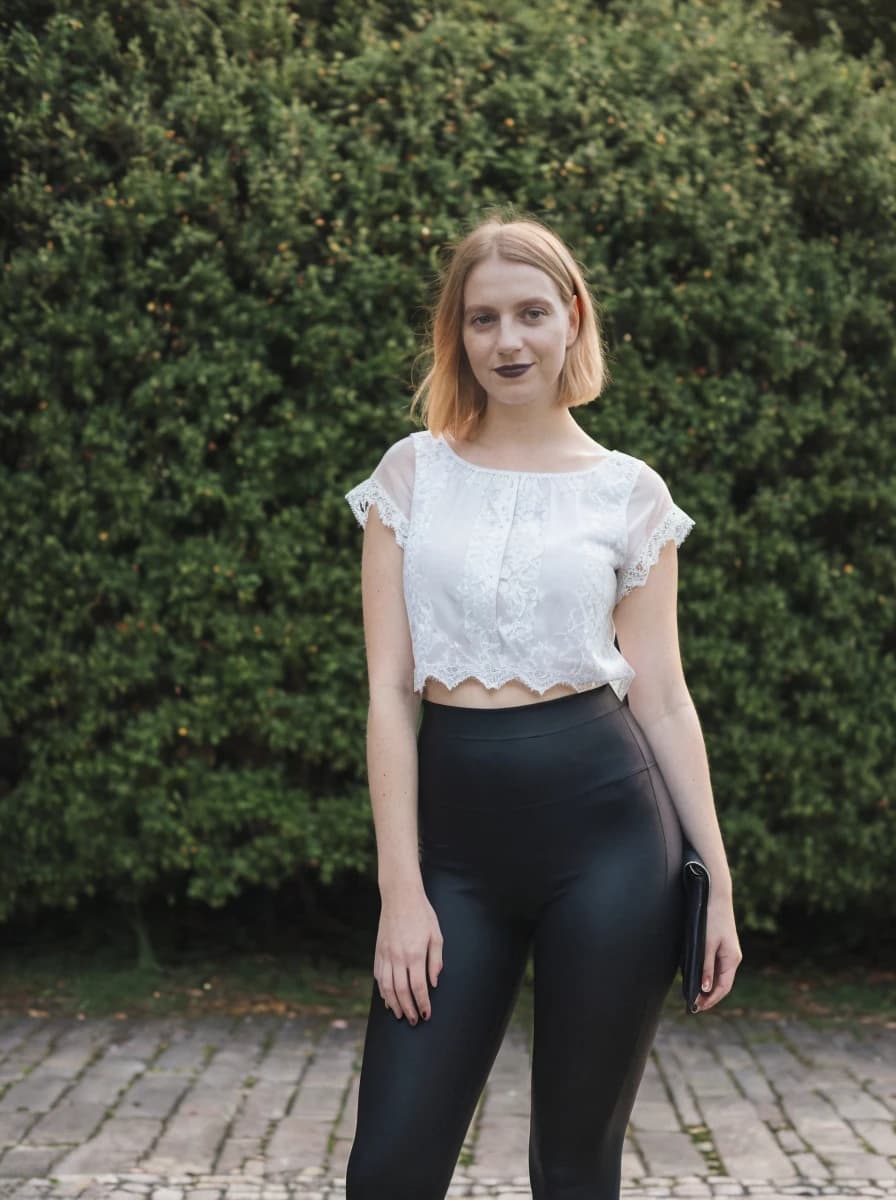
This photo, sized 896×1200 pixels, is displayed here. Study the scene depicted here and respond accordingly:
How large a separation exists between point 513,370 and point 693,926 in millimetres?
957

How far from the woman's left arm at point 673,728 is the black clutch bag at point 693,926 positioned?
0.08ft

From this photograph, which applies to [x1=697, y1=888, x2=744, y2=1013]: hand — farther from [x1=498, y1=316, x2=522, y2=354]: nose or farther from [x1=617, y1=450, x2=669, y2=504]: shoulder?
[x1=498, y1=316, x2=522, y2=354]: nose

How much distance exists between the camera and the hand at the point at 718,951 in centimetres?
253

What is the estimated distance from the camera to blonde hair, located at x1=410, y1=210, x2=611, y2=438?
259 centimetres

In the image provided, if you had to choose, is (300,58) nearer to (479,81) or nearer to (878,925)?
(479,81)

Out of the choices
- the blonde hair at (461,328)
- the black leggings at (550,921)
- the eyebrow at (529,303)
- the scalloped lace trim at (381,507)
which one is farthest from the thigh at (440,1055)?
the eyebrow at (529,303)

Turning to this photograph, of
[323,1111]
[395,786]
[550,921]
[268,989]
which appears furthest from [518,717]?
[268,989]

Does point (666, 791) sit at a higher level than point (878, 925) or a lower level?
higher

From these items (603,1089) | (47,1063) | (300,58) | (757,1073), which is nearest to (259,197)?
(300,58)

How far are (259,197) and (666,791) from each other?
3421 mm

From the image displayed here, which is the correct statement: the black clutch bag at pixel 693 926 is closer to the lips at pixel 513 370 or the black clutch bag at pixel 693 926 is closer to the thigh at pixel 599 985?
the thigh at pixel 599 985

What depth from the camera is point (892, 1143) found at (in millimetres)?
4434

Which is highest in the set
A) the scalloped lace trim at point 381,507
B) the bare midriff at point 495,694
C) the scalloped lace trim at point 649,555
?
the scalloped lace trim at point 381,507

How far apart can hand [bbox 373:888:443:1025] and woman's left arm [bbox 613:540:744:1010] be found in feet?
1.55
